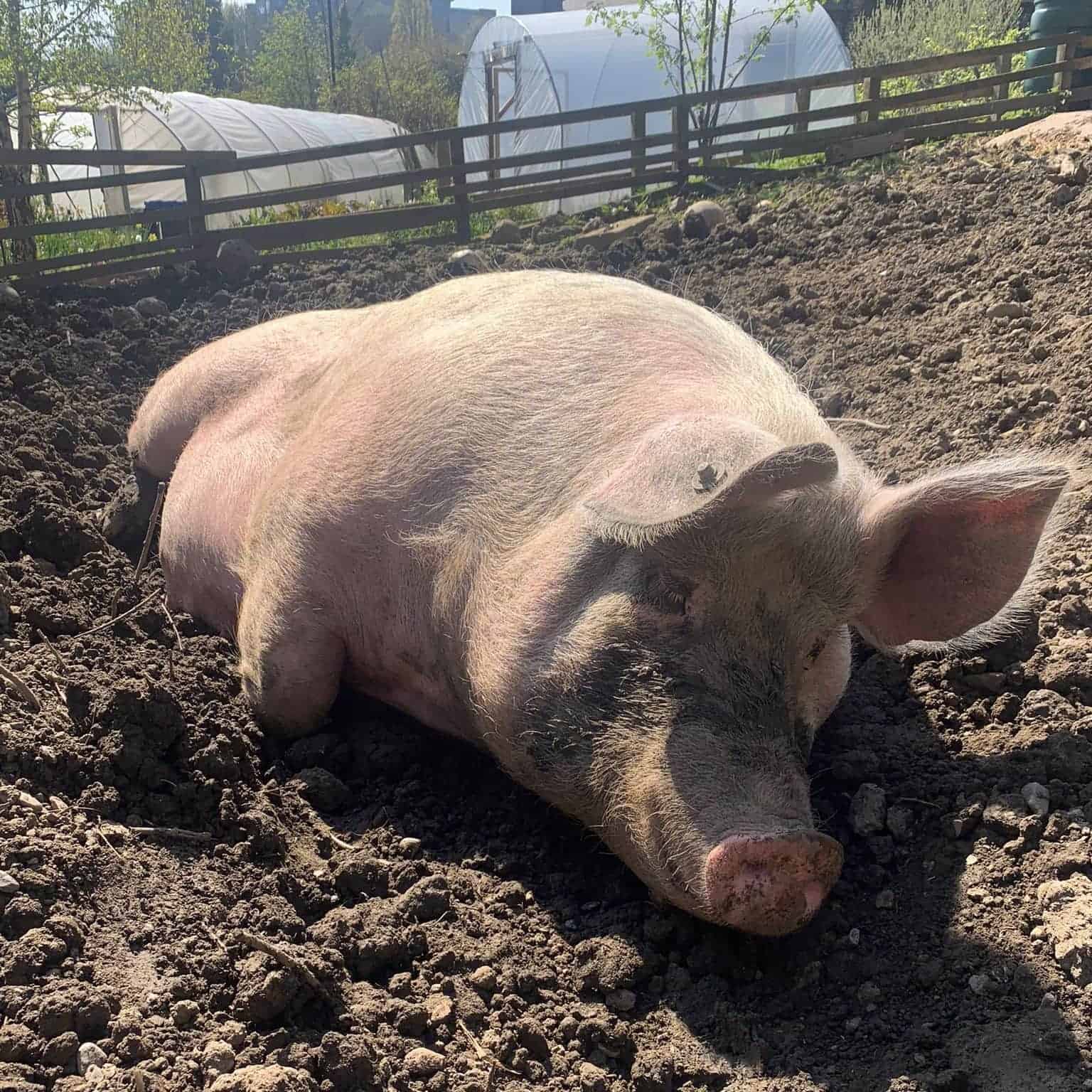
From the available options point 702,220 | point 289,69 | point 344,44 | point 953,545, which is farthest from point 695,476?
point 344,44

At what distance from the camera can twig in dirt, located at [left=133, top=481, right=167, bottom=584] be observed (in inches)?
182

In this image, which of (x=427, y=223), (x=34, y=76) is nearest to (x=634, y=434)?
(x=427, y=223)

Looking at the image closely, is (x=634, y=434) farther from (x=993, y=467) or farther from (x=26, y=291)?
(x=26, y=291)

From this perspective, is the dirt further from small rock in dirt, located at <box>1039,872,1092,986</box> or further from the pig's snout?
the pig's snout

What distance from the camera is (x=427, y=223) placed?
37.2 ft

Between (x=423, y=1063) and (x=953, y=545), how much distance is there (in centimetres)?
167

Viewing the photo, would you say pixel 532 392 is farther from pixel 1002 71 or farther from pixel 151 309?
pixel 1002 71

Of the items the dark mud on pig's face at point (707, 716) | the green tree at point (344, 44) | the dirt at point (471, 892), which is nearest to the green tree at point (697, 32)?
the dirt at point (471, 892)

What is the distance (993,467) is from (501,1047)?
162 centimetres

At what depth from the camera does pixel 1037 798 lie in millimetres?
2723

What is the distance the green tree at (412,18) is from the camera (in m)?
60.2

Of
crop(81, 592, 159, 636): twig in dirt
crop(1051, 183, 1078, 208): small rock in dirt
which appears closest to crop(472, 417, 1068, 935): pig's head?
crop(81, 592, 159, 636): twig in dirt

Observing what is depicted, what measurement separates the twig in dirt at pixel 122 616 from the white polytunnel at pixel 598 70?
53.6 ft

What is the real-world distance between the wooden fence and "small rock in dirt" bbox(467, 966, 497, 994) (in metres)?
8.45
